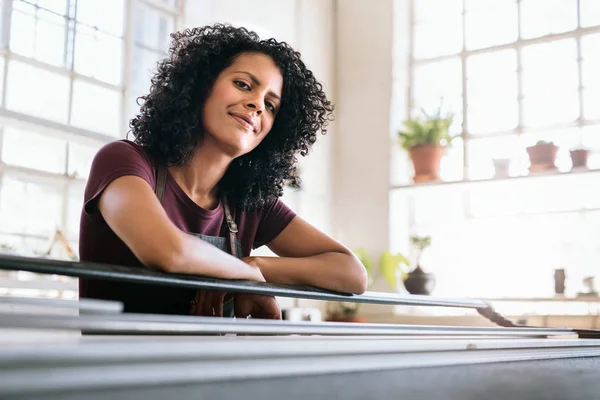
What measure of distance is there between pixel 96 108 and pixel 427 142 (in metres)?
2.60

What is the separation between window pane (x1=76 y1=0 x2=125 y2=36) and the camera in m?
4.61

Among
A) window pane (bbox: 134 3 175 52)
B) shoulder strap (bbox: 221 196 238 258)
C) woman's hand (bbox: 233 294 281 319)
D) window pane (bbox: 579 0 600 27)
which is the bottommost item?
woman's hand (bbox: 233 294 281 319)

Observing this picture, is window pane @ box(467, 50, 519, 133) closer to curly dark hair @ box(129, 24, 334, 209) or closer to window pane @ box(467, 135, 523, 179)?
window pane @ box(467, 135, 523, 179)

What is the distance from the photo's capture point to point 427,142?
229 inches

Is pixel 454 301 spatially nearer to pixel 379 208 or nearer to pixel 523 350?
pixel 523 350

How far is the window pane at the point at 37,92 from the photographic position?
4.08 meters

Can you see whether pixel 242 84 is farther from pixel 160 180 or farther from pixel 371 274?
pixel 371 274

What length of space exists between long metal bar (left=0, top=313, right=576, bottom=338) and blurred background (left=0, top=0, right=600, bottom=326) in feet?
12.0

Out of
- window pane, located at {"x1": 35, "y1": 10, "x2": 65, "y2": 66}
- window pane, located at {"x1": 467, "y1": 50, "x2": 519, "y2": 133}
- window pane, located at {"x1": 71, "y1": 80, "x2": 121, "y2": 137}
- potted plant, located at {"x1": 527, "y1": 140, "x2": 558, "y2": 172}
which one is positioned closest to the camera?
window pane, located at {"x1": 35, "y1": 10, "x2": 65, "y2": 66}

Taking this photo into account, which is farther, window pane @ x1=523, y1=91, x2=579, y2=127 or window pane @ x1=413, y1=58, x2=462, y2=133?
window pane @ x1=413, y1=58, x2=462, y2=133

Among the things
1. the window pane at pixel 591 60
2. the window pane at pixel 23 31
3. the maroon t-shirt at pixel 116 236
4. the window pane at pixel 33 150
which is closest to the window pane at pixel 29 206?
the window pane at pixel 33 150

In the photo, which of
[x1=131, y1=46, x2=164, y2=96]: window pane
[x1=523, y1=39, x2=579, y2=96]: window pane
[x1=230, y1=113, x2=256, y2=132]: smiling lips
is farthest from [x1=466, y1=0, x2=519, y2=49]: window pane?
[x1=230, y1=113, x2=256, y2=132]: smiling lips

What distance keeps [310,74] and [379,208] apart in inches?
162

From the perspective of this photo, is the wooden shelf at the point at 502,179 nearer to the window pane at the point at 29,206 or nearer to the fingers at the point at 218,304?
the window pane at the point at 29,206
